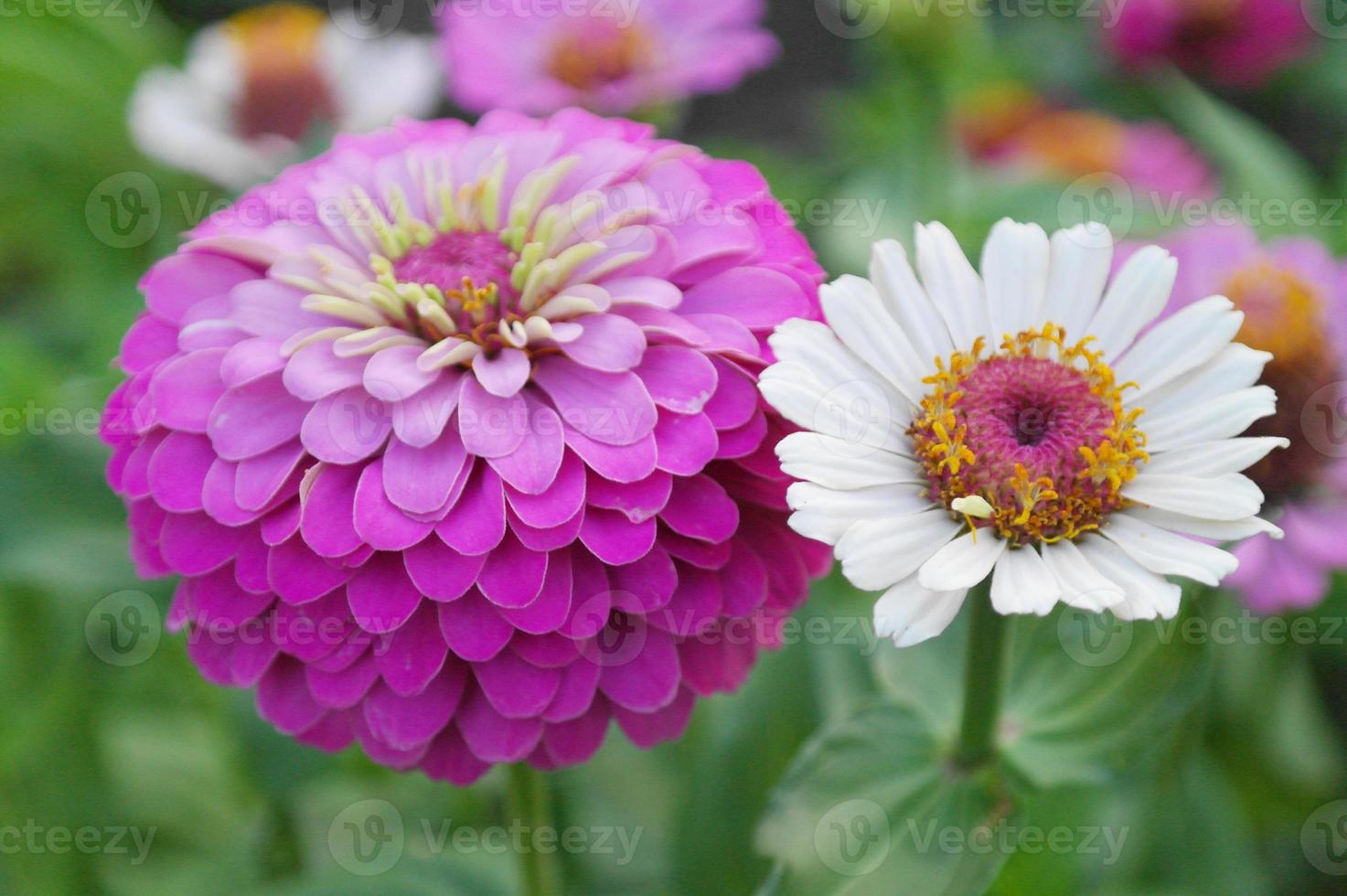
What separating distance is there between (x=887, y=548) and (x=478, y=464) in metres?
0.17

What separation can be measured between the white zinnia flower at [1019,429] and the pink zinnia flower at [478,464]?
38 millimetres

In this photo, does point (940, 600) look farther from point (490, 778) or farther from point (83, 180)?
point (83, 180)

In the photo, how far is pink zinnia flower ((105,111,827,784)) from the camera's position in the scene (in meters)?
0.50

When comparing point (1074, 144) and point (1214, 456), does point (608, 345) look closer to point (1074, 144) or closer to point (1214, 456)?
point (1214, 456)

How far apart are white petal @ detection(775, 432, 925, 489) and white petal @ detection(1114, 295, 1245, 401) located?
0.12 meters

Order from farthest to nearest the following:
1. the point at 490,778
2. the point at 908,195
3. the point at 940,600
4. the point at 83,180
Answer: the point at 83,180 < the point at 908,195 < the point at 490,778 < the point at 940,600

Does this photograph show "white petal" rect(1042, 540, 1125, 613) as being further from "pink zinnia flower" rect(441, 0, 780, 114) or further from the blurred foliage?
"pink zinnia flower" rect(441, 0, 780, 114)

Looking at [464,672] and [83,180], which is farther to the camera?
[83,180]

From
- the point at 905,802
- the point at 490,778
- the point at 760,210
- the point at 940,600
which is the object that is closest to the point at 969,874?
the point at 905,802

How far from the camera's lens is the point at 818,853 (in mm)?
618

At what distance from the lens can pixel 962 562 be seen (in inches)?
19.3

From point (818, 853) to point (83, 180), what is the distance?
1.16 meters

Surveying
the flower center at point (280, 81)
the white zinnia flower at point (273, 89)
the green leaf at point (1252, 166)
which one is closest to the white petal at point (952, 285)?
the green leaf at point (1252, 166)

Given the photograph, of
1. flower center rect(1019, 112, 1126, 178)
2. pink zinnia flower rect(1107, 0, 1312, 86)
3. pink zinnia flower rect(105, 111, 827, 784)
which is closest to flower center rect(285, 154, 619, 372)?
pink zinnia flower rect(105, 111, 827, 784)
